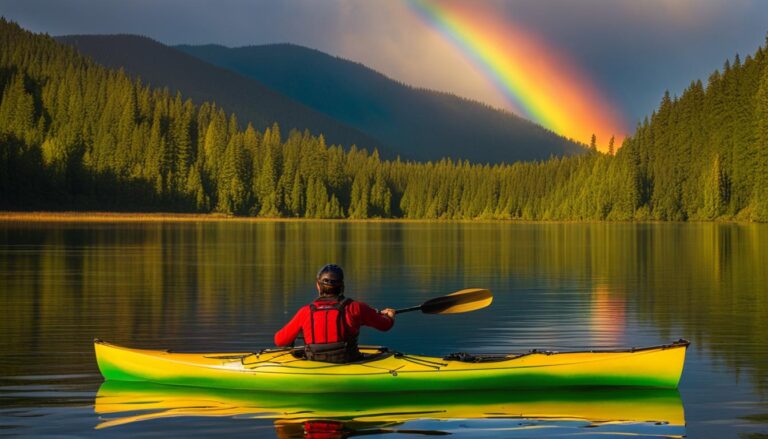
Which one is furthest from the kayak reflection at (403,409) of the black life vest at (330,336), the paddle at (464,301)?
the paddle at (464,301)

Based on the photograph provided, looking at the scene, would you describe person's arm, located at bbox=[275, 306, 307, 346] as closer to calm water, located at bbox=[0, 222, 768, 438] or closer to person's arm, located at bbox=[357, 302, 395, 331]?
person's arm, located at bbox=[357, 302, 395, 331]

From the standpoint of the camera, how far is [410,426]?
52.6 ft

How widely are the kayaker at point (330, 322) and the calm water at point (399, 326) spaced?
0.92m

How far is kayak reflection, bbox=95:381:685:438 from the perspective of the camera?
1606 cm

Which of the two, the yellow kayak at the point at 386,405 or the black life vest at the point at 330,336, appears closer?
the yellow kayak at the point at 386,405

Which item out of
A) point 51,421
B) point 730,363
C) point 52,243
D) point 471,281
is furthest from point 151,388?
point 52,243

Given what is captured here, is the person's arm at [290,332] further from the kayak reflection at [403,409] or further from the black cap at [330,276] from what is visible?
the kayak reflection at [403,409]

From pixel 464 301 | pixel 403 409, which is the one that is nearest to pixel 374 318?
pixel 403 409

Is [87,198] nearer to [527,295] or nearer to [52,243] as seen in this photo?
[52,243]

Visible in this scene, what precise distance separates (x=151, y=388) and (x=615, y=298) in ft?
70.5

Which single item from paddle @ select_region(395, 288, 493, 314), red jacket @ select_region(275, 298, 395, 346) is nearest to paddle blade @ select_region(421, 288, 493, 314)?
paddle @ select_region(395, 288, 493, 314)

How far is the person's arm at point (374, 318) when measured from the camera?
57.7 ft

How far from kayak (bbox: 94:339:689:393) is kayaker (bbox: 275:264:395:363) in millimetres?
260

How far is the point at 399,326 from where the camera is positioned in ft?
97.3
